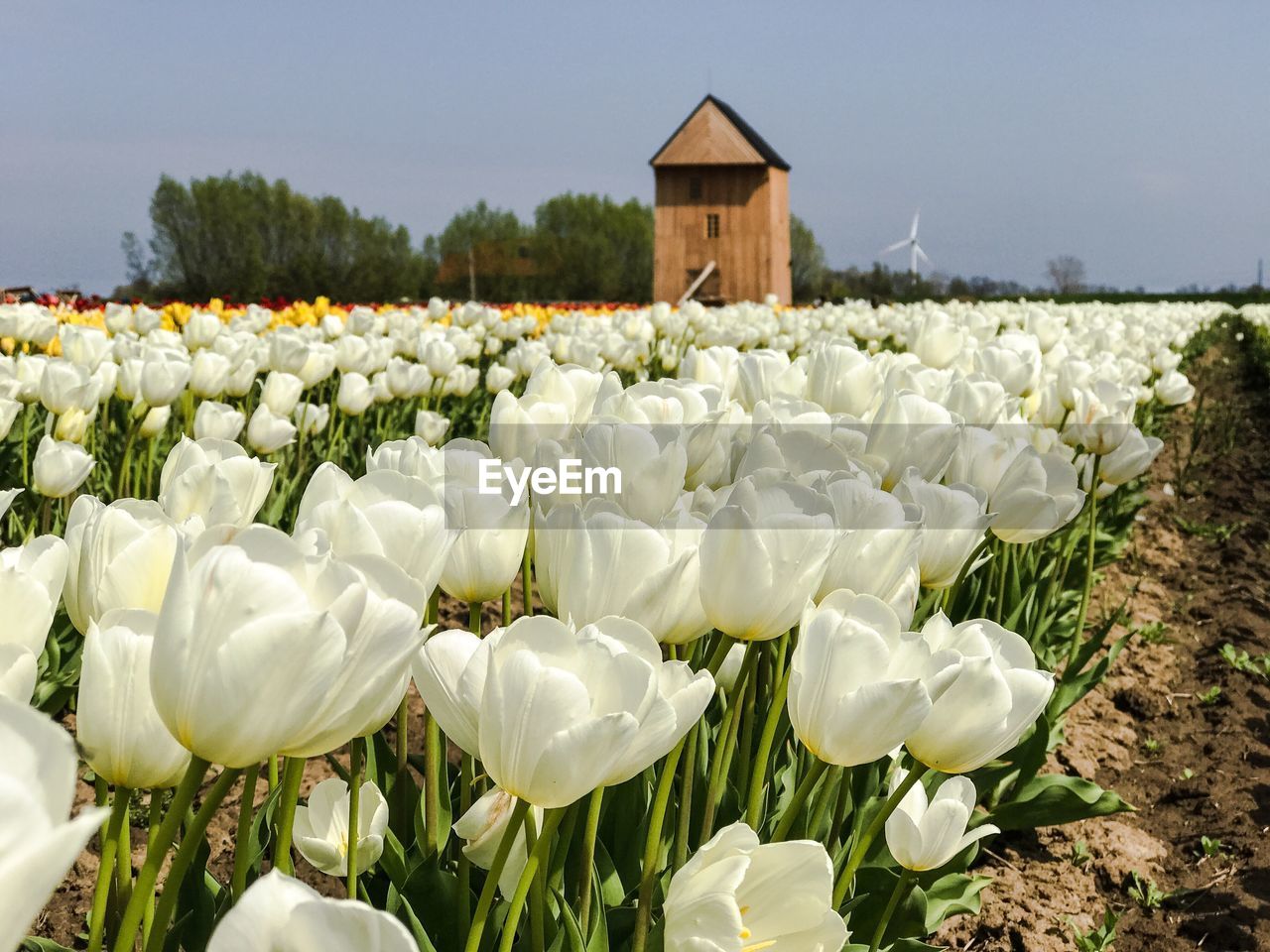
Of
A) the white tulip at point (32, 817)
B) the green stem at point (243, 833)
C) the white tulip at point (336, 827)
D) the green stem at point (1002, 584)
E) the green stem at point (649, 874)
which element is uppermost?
the white tulip at point (32, 817)

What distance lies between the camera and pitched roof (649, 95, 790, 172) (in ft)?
104

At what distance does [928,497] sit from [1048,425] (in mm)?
1949

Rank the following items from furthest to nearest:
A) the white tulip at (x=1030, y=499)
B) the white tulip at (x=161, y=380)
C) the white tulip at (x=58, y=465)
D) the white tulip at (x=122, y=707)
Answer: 1. the white tulip at (x=161, y=380)
2. the white tulip at (x=58, y=465)
3. the white tulip at (x=1030, y=499)
4. the white tulip at (x=122, y=707)

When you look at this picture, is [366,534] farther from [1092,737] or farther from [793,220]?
[793,220]

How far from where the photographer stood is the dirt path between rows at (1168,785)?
9.51 ft

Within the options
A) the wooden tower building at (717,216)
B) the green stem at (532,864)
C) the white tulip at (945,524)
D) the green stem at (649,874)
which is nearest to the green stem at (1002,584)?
the white tulip at (945,524)

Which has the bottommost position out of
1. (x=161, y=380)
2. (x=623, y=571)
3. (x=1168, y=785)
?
(x=1168, y=785)

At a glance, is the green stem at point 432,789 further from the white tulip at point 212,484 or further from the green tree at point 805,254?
the green tree at point 805,254

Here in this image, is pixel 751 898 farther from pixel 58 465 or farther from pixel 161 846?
pixel 58 465

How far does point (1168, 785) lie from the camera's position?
150 inches

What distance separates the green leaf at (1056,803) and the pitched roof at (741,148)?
99.4 feet

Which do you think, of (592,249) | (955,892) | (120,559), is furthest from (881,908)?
(592,249)

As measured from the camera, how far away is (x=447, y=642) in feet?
3.26

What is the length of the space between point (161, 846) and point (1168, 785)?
3.77 meters
